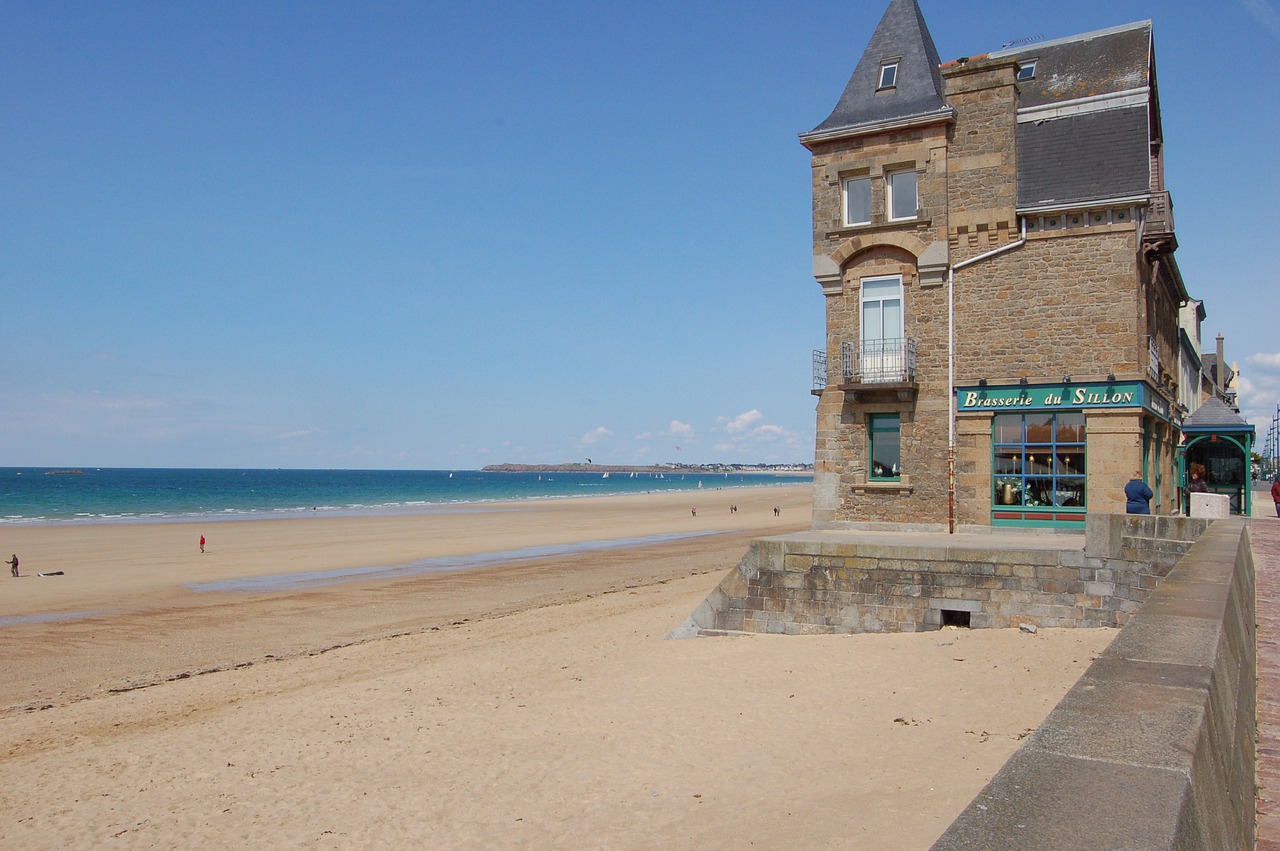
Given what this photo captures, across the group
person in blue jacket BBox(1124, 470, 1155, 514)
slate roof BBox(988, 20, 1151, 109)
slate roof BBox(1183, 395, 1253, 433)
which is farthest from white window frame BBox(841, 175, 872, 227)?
slate roof BBox(1183, 395, 1253, 433)

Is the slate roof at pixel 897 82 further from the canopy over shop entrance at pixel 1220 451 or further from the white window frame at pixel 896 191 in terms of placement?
the canopy over shop entrance at pixel 1220 451

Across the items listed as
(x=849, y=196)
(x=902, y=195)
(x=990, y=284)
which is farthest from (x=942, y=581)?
(x=849, y=196)

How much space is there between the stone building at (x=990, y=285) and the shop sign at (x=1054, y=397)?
30mm

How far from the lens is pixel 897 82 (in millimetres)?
20766

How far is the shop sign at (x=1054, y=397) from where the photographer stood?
17.9 metres

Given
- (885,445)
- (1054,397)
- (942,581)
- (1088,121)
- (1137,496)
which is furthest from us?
(885,445)

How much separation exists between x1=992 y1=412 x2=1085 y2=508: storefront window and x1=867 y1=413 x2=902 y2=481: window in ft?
6.45

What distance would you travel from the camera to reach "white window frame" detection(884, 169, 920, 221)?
64.8 feet

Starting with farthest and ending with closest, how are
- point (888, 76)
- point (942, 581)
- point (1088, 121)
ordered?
point (888, 76)
point (1088, 121)
point (942, 581)

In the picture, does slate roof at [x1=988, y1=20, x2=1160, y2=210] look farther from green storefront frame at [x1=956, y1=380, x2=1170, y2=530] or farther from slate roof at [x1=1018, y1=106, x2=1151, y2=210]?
green storefront frame at [x1=956, y1=380, x2=1170, y2=530]

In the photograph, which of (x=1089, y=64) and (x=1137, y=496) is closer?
(x=1137, y=496)

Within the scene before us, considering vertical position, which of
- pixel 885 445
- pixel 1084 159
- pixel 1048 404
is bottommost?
pixel 885 445

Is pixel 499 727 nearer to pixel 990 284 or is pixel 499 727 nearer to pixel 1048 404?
pixel 1048 404

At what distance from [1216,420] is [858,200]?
14218 mm
